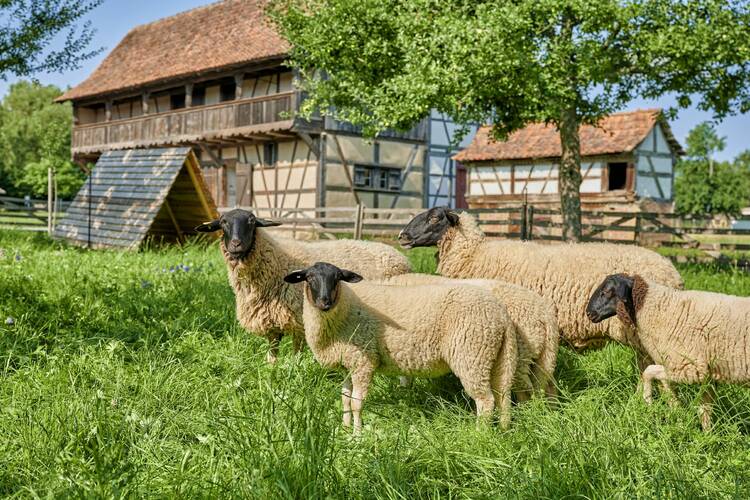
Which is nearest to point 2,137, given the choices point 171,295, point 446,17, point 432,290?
point 446,17

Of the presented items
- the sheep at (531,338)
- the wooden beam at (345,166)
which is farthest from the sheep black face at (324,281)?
the wooden beam at (345,166)

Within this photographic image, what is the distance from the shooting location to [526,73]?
467 inches

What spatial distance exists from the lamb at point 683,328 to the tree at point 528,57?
7.64 metres

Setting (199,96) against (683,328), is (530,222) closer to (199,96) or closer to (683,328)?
(683,328)

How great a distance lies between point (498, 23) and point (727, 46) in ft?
12.6

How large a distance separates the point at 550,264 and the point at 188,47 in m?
24.4

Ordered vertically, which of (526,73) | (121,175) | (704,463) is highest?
(526,73)

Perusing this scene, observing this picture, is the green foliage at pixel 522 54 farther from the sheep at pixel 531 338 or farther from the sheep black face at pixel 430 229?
the sheep at pixel 531 338

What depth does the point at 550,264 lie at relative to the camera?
5684 millimetres

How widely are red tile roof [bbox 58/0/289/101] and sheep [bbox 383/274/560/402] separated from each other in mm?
18531

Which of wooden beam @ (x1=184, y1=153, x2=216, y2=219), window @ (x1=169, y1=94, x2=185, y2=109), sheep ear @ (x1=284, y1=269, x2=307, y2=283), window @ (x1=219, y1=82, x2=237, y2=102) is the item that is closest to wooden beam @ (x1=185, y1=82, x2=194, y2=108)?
window @ (x1=219, y1=82, x2=237, y2=102)

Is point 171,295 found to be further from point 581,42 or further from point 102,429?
point 581,42

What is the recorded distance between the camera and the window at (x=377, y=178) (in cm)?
2452

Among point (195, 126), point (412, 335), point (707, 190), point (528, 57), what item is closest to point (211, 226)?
point (412, 335)
